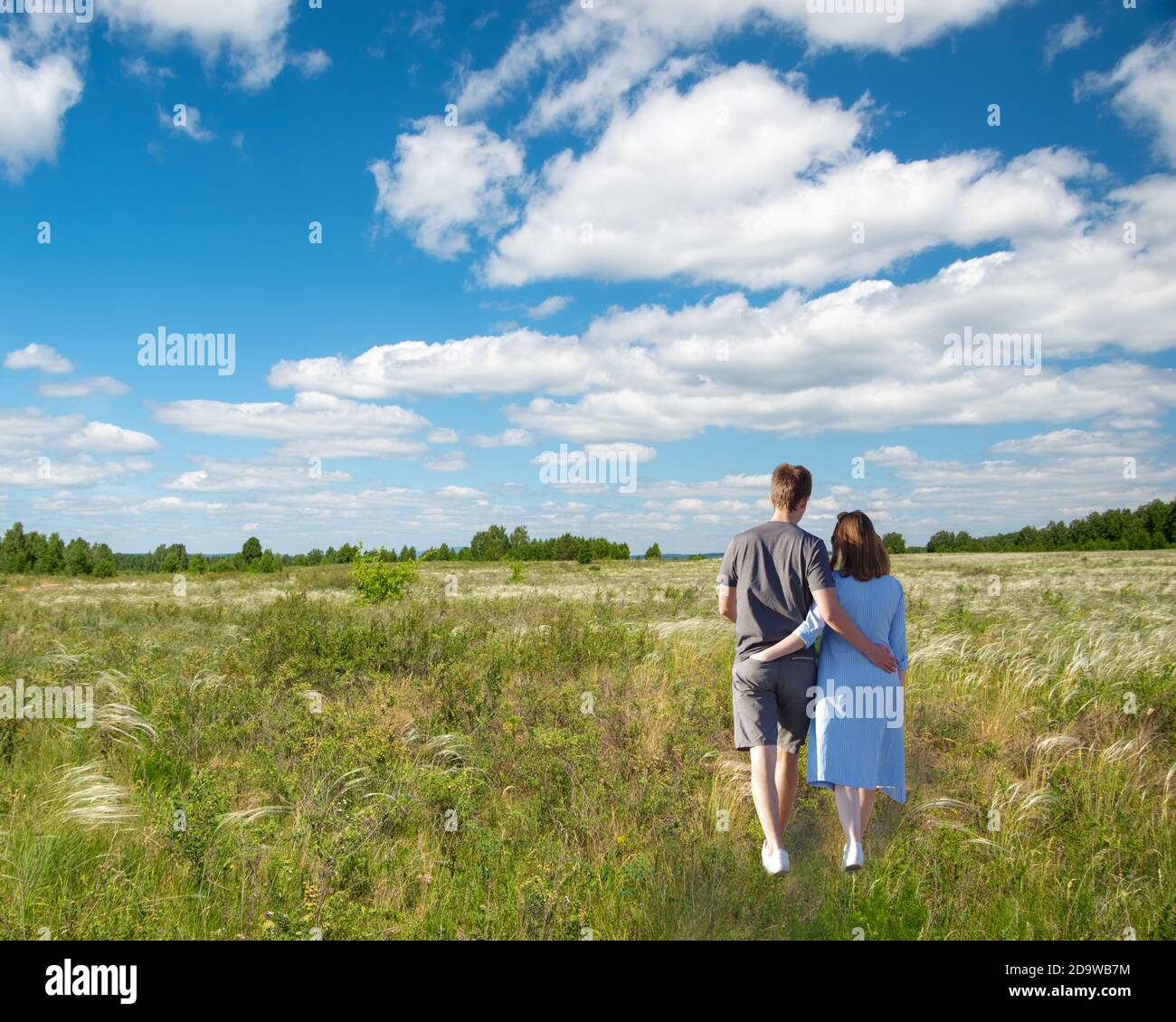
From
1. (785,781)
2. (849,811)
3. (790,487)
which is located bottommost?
(849,811)

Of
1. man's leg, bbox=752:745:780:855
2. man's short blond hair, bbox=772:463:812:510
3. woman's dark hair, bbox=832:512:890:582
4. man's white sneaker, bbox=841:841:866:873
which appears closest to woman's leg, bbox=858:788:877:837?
man's white sneaker, bbox=841:841:866:873

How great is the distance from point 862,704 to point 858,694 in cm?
7

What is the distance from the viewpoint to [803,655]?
4.55 metres

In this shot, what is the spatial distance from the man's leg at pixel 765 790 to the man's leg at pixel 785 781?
133 mm

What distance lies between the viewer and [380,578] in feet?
66.2

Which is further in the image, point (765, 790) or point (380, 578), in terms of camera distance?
point (380, 578)

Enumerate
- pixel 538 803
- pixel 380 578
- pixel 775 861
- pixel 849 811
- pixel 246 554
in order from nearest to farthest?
pixel 775 861 → pixel 849 811 → pixel 538 803 → pixel 380 578 → pixel 246 554

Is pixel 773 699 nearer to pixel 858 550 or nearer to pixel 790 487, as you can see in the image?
pixel 858 550

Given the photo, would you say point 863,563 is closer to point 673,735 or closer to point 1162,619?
point 673,735

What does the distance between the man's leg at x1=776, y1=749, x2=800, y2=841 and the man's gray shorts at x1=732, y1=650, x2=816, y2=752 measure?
6 centimetres

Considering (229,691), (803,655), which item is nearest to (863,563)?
(803,655)

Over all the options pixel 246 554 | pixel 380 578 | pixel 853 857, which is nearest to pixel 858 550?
pixel 853 857

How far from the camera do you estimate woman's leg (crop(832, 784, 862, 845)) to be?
4.33 m

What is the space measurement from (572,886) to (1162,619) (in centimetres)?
1196
